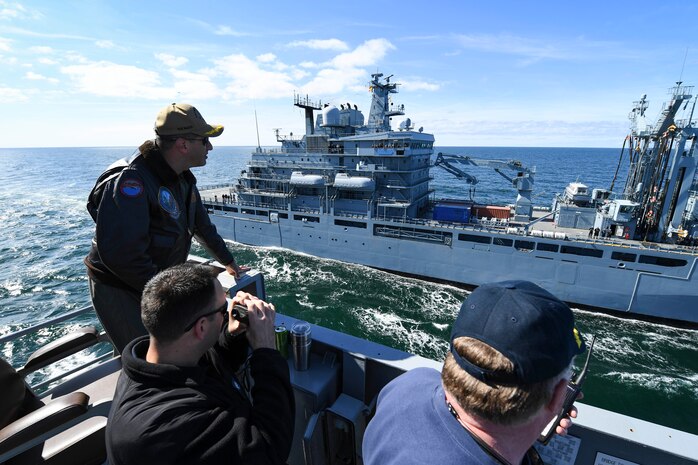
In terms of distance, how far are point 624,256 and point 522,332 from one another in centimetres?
1882

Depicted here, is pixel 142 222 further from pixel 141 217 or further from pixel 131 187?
pixel 131 187

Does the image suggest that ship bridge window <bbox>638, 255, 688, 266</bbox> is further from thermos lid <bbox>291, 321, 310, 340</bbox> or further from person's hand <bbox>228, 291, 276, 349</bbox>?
person's hand <bbox>228, 291, 276, 349</bbox>

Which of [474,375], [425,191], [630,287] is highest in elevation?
[474,375]

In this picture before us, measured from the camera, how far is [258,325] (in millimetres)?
1808

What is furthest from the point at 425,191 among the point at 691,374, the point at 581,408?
the point at 581,408

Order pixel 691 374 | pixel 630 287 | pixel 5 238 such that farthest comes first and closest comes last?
pixel 5 238
pixel 630 287
pixel 691 374

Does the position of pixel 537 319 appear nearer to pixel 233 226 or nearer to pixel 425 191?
pixel 425 191

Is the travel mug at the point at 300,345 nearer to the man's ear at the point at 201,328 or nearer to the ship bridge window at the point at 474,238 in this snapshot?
the man's ear at the point at 201,328

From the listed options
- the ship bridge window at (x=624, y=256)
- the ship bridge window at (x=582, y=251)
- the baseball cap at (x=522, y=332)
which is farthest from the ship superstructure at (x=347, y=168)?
the baseball cap at (x=522, y=332)

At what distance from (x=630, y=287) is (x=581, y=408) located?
17500mm

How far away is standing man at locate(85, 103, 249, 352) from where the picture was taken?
2314 mm

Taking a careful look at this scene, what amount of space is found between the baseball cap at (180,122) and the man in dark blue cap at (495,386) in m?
2.47

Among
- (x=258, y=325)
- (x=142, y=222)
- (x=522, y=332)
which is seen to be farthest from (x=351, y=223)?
(x=522, y=332)

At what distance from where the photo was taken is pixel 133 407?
4.36ft
